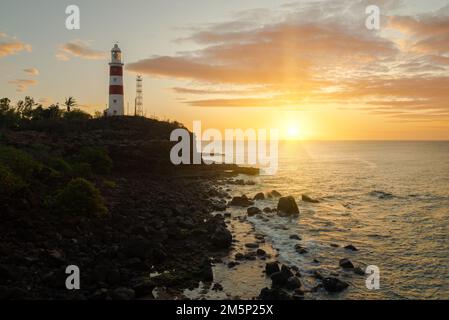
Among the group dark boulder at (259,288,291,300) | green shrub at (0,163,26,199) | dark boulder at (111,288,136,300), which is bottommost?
dark boulder at (259,288,291,300)

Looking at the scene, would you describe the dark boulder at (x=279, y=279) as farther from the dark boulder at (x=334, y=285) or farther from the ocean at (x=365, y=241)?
the dark boulder at (x=334, y=285)

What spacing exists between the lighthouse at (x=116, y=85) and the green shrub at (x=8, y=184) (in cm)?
4918

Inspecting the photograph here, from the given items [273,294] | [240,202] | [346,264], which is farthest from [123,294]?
[240,202]

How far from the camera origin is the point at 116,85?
225 ft

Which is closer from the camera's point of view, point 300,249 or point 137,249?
point 137,249

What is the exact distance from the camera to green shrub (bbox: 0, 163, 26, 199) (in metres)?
21.0

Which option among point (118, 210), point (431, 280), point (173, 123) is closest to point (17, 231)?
point (118, 210)

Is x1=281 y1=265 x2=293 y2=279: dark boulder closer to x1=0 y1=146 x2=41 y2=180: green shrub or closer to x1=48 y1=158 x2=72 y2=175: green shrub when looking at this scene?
x1=0 y1=146 x2=41 y2=180: green shrub

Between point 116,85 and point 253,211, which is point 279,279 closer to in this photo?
point 253,211

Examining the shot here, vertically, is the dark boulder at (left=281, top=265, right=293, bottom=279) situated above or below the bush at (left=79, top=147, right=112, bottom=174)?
below

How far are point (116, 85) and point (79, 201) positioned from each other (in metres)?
50.6

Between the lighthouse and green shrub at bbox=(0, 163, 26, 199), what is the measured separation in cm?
4918

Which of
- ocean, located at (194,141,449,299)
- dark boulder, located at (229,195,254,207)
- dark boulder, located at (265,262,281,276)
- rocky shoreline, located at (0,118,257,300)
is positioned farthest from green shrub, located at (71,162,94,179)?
dark boulder, located at (265,262,281,276)
